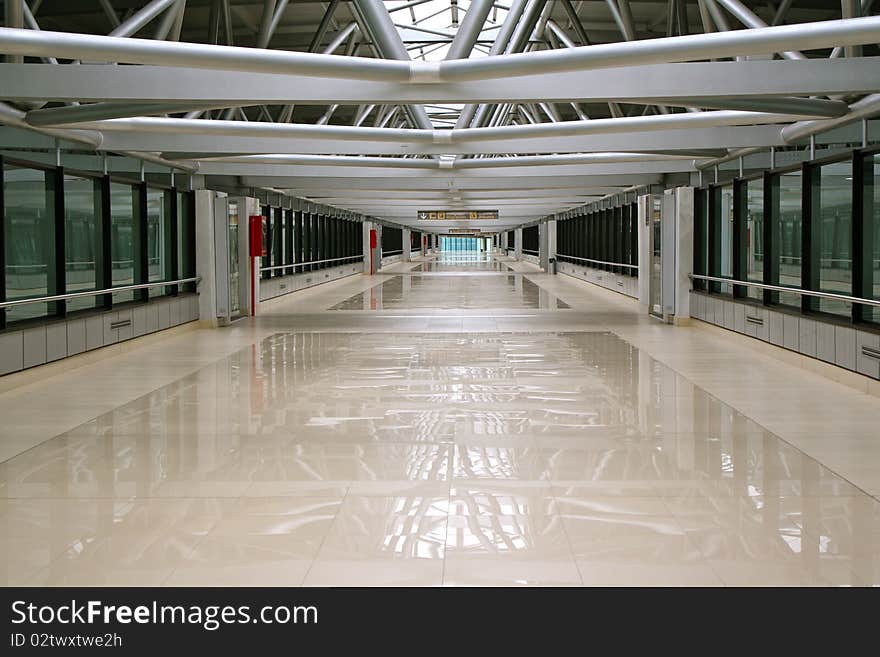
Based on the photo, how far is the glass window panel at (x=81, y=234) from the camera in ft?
50.7

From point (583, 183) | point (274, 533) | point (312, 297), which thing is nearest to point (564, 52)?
point (274, 533)

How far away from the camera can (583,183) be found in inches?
973

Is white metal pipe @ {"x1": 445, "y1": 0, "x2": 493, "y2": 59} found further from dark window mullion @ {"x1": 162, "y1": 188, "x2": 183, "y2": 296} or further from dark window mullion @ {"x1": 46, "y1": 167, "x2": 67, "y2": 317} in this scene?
dark window mullion @ {"x1": 162, "y1": 188, "x2": 183, "y2": 296}

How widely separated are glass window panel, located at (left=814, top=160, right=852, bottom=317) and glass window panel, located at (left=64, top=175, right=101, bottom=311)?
34.4 feet

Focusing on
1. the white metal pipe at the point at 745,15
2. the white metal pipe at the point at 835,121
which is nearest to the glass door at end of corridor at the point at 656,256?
the white metal pipe at the point at 835,121

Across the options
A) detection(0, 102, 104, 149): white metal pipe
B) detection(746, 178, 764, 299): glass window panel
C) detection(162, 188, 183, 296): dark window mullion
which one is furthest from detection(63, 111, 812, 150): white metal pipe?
detection(162, 188, 183, 296): dark window mullion

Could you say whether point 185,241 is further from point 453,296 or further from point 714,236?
point 453,296

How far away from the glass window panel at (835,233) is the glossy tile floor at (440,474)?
1.31 m

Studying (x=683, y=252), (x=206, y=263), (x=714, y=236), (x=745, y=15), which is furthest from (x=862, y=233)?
(x=206, y=263)

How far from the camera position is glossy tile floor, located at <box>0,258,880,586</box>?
5.62 meters

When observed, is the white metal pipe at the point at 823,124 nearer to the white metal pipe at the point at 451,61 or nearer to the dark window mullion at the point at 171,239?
the white metal pipe at the point at 451,61

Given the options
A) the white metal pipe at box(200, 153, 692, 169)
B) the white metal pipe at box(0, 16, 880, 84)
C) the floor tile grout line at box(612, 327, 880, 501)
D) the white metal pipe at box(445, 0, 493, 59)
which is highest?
the white metal pipe at box(445, 0, 493, 59)

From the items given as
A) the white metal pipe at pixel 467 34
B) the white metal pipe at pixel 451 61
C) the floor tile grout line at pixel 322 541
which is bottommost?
the floor tile grout line at pixel 322 541

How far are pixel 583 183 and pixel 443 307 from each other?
5.13 metres
